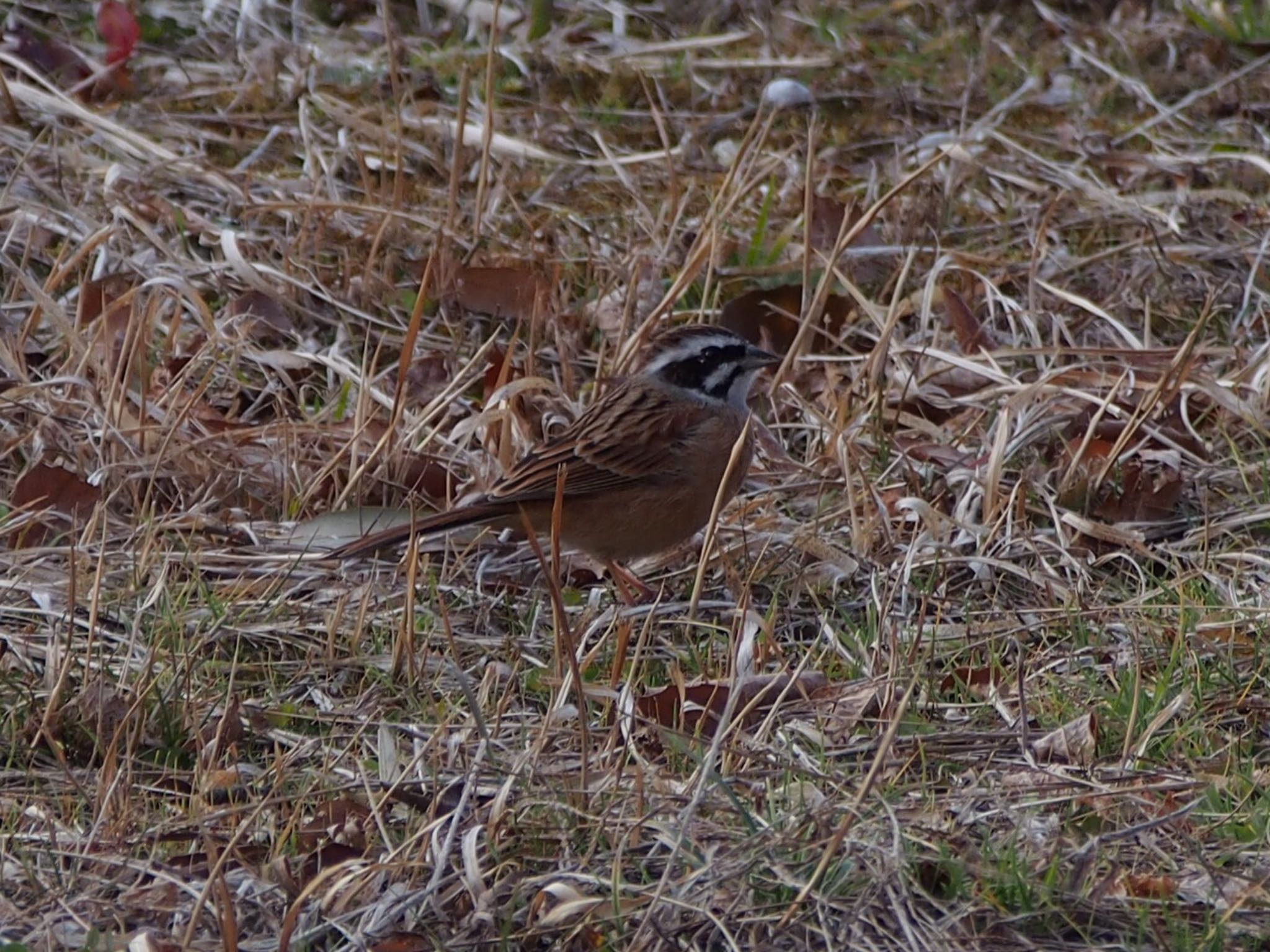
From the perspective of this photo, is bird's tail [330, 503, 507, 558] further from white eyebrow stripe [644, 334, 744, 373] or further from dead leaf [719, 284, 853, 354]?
dead leaf [719, 284, 853, 354]

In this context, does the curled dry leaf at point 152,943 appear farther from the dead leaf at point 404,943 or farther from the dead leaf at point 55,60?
the dead leaf at point 55,60

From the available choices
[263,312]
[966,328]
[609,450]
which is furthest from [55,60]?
[966,328]

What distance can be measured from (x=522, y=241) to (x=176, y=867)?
3587 millimetres

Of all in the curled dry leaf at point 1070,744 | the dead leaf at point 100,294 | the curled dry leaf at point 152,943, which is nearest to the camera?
the curled dry leaf at point 152,943

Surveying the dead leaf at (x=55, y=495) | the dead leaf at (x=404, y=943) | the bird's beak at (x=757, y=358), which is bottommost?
the dead leaf at (x=55, y=495)

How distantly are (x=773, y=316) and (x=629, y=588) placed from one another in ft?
4.86

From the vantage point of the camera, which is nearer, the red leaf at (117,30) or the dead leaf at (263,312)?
the dead leaf at (263,312)

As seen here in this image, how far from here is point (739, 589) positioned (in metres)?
4.89

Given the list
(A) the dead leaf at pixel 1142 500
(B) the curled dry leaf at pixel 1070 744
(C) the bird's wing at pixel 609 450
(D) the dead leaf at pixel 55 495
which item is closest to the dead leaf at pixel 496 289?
(C) the bird's wing at pixel 609 450

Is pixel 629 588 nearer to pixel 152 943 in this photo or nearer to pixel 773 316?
pixel 773 316

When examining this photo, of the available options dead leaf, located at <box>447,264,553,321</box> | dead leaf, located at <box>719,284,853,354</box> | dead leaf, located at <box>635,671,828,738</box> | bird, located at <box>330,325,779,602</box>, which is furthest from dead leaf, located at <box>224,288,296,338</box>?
dead leaf, located at <box>635,671,828,738</box>

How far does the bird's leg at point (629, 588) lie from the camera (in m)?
5.09

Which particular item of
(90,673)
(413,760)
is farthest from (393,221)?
(413,760)

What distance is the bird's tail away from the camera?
4805 mm
